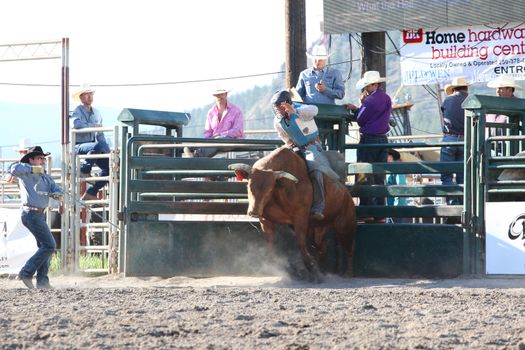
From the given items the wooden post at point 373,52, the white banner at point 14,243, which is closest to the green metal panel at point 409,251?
the wooden post at point 373,52

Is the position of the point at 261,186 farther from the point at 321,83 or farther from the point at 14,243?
the point at 14,243

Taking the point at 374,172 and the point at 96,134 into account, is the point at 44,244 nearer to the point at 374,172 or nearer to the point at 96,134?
the point at 96,134

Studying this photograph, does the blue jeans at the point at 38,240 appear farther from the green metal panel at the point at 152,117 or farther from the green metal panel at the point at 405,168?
the green metal panel at the point at 405,168

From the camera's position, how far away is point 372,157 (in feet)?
43.5

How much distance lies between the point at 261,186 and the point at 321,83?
2134mm

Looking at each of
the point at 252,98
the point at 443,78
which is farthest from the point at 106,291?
the point at 252,98

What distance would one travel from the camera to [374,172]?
506 inches

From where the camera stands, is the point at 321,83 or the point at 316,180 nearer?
the point at 316,180

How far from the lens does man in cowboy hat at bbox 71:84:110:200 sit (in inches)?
573

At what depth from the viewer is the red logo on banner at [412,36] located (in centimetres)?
1741

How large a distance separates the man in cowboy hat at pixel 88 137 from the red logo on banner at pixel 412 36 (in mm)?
5314

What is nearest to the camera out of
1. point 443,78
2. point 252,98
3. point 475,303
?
point 475,303

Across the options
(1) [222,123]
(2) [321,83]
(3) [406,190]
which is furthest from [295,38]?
(3) [406,190]

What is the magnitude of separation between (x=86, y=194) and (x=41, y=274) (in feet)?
8.34
